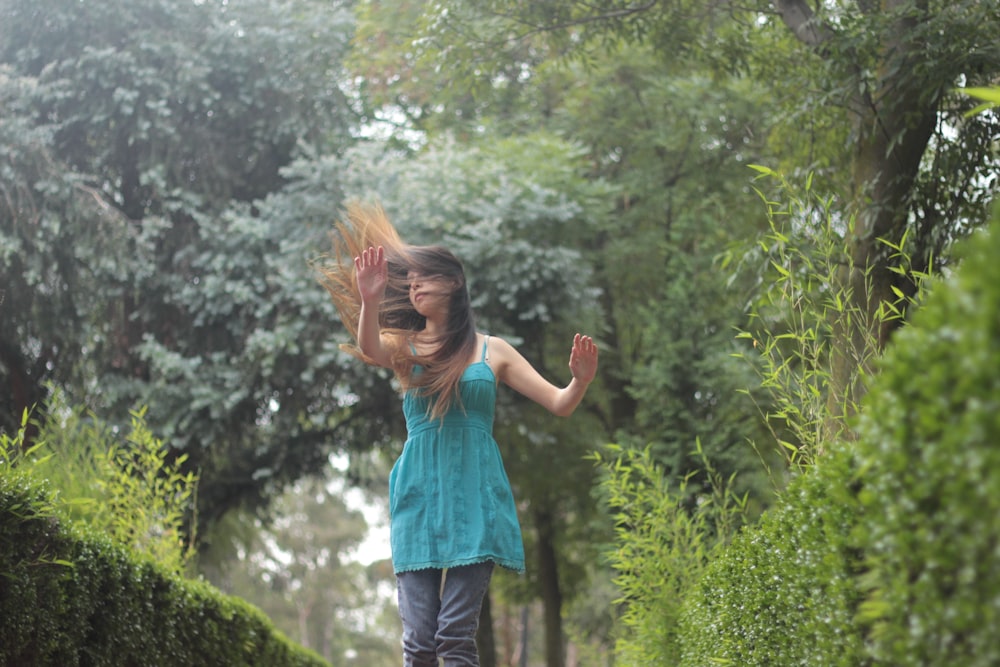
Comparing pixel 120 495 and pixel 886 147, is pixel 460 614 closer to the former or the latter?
pixel 120 495

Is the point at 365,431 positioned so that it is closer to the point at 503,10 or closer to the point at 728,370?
the point at 728,370

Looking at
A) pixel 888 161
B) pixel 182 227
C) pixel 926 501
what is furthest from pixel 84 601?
pixel 182 227

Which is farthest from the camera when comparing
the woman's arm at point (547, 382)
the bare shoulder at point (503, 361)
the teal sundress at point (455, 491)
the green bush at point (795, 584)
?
the bare shoulder at point (503, 361)

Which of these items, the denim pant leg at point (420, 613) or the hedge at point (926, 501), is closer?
the hedge at point (926, 501)

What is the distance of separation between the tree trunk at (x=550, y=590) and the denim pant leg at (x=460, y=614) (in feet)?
43.0

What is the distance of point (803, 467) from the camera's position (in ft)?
12.9

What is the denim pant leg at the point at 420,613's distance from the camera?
362 cm

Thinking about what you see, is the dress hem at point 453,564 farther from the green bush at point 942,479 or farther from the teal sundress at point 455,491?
the green bush at point 942,479

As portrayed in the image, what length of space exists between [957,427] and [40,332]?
12.5 meters

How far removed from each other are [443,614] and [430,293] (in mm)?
1278

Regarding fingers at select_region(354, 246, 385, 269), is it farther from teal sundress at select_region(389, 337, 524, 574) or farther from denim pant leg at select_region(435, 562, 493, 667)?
denim pant leg at select_region(435, 562, 493, 667)

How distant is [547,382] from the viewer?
3.92m

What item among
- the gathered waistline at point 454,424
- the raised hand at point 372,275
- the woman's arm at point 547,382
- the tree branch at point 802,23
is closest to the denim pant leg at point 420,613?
the gathered waistline at point 454,424

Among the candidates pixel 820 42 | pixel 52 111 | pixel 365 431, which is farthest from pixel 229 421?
pixel 820 42
